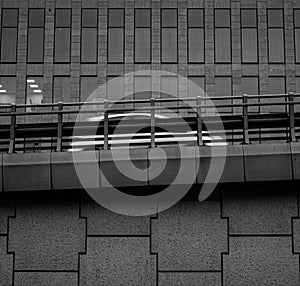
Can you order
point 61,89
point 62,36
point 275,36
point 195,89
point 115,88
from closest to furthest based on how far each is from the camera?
point 115,88, point 195,89, point 61,89, point 62,36, point 275,36

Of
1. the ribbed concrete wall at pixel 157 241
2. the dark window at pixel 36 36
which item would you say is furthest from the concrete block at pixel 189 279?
the dark window at pixel 36 36

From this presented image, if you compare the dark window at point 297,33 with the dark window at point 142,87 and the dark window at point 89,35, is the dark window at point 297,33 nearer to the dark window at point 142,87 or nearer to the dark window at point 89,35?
the dark window at point 142,87

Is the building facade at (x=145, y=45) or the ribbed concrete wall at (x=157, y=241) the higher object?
the building facade at (x=145, y=45)

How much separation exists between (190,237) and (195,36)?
116ft

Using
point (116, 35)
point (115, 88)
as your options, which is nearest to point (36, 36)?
point (116, 35)

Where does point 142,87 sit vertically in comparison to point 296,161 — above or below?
above

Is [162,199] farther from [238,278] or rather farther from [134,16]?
[134,16]

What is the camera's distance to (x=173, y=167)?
11.1m

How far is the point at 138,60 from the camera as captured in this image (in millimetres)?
44906

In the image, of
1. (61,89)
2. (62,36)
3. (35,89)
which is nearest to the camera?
(61,89)

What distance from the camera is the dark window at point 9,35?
45156 millimetres

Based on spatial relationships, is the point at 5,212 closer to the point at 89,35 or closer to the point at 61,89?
the point at 61,89

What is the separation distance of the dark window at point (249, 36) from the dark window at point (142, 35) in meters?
6.17

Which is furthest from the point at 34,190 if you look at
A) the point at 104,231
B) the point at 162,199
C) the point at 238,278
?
the point at 238,278
